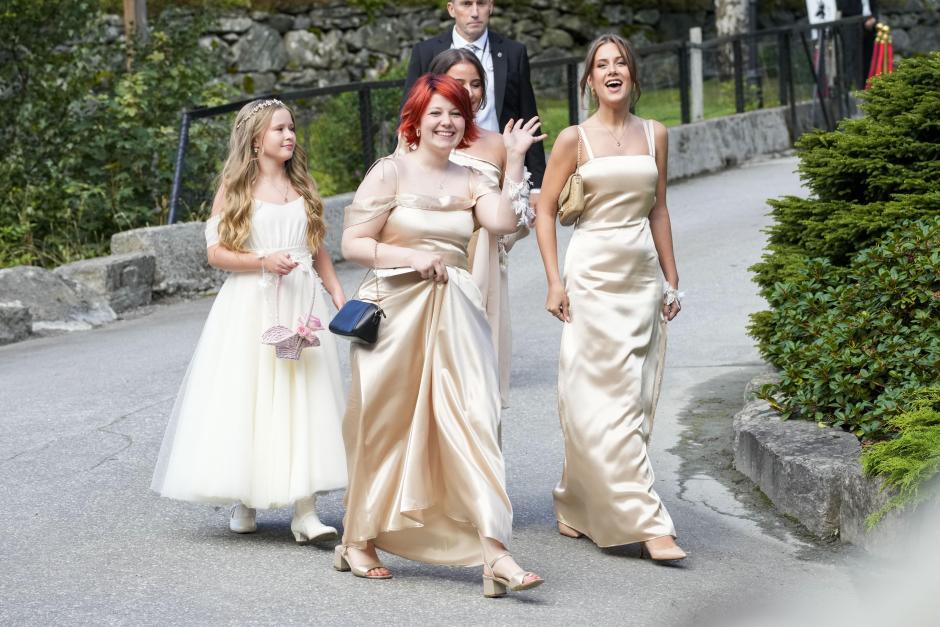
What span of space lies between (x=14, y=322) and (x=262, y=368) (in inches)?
222

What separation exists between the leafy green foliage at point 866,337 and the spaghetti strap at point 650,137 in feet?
4.43

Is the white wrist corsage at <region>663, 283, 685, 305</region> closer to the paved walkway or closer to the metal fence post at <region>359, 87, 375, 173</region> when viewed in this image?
the paved walkway

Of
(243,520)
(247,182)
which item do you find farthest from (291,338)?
(243,520)

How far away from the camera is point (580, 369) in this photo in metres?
6.02

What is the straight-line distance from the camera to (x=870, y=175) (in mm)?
7875

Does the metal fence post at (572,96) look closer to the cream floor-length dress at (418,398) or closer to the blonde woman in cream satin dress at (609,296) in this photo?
the blonde woman in cream satin dress at (609,296)

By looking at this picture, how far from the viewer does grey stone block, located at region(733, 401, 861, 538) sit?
6.03 metres

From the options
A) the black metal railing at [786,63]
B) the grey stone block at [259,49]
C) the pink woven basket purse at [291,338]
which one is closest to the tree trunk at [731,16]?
the black metal railing at [786,63]

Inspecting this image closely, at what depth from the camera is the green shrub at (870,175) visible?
7668 mm

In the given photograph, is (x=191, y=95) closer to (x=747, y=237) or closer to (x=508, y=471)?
(x=747, y=237)

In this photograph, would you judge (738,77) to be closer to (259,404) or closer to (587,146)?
(587,146)

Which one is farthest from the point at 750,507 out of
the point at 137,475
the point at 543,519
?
the point at 137,475

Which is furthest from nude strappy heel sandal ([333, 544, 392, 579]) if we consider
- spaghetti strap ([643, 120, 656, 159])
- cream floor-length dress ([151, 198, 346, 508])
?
spaghetti strap ([643, 120, 656, 159])

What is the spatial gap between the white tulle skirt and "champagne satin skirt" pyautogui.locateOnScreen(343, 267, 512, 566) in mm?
477
